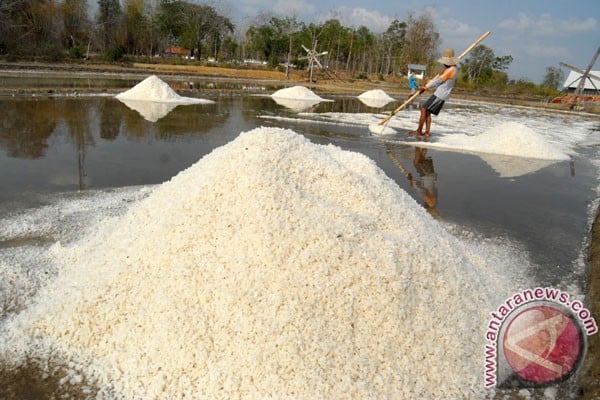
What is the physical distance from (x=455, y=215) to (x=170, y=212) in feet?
9.57

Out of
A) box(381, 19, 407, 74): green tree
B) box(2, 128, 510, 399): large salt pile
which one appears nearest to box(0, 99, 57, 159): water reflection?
box(2, 128, 510, 399): large salt pile

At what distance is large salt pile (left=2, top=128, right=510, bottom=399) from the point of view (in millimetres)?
1839

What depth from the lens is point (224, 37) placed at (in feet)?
152

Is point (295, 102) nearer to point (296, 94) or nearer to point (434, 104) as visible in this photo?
point (296, 94)

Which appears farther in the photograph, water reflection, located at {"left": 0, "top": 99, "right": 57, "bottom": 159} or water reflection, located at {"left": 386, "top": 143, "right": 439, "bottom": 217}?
water reflection, located at {"left": 0, "top": 99, "right": 57, "bottom": 159}

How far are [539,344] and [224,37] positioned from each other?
4870 cm

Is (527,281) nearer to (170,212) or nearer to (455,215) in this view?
(455,215)

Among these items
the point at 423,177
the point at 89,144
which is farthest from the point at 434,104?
the point at 89,144

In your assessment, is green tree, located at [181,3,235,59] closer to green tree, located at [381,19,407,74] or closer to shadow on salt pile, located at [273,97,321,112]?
green tree, located at [381,19,407,74]

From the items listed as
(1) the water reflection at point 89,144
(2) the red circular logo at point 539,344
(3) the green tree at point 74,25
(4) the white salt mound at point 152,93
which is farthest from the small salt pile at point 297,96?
(3) the green tree at point 74,25

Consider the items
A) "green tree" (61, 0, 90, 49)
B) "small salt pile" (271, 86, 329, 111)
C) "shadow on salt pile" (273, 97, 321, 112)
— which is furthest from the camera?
"green tree" (61, 0, 90, 49)

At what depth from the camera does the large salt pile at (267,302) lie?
184 centimetres

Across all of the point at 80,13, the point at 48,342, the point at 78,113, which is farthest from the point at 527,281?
the point at 80,13

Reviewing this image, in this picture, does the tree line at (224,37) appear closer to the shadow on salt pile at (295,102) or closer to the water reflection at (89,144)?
the shadow on salt pile at (295,102)
